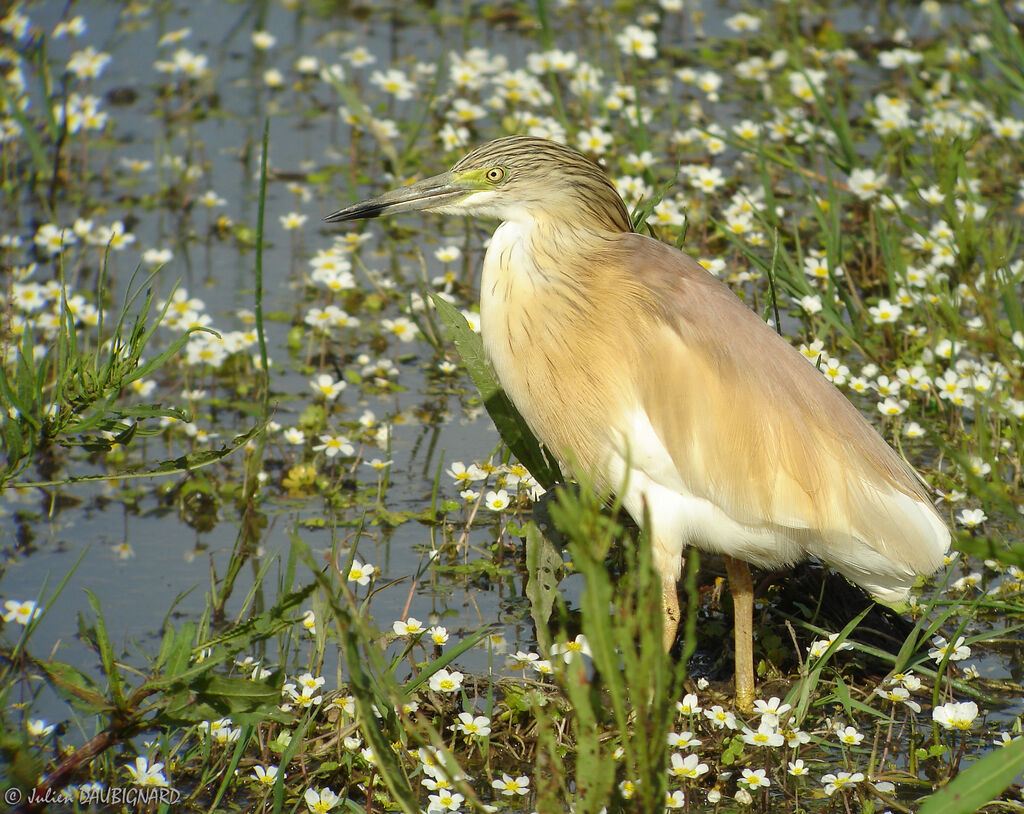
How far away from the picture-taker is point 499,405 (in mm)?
3773

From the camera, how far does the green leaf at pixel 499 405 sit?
3.72 meters

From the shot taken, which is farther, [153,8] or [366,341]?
[153,8]

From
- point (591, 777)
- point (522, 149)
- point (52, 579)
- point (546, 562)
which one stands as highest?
point (522, 149)

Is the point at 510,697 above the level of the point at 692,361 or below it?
below

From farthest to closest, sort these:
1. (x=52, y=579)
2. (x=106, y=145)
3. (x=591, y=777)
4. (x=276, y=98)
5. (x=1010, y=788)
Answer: (x=276, y=98) < (x=106, y=145) < (x=52, y=579) < (x=1010, y=788) < (x=591, y=777)

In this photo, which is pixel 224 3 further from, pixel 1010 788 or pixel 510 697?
pixel 1010 788

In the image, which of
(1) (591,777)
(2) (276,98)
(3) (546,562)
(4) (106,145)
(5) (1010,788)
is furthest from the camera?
(2) (276,98)

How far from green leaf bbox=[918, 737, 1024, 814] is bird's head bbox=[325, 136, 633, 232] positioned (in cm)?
180

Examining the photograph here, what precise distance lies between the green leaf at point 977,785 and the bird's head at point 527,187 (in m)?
1.80

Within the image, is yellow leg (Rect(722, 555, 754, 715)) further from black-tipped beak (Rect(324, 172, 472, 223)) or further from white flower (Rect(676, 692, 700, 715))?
black-tipped beak (Rect(324, 172, 472, 223))

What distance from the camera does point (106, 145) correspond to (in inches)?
266

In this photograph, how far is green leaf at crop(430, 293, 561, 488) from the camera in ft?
12.2

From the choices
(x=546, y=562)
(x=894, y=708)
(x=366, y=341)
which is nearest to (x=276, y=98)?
(x=366, y=341)

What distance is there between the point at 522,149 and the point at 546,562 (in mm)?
1115
